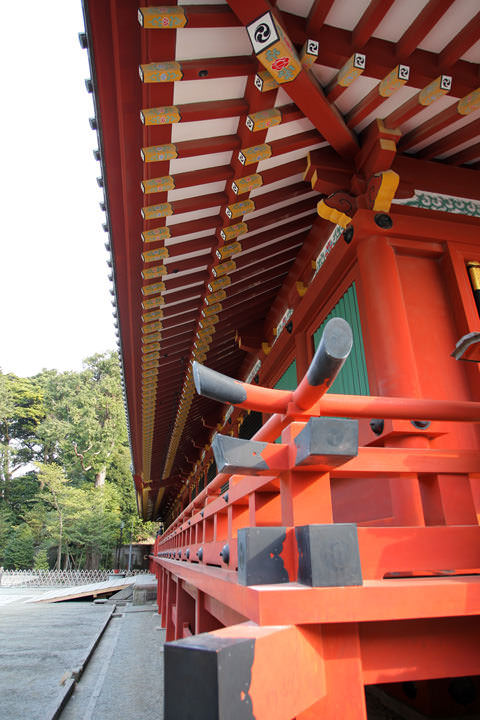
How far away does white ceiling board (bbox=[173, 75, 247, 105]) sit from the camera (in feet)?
7.57

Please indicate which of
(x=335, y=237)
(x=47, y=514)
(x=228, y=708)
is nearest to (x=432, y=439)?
(x=335, y=237)

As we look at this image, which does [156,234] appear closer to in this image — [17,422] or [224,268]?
[224,268]

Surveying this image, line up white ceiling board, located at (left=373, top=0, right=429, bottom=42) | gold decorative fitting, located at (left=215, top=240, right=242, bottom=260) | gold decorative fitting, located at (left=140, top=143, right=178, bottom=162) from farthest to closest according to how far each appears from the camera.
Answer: gold decorative fitting, located at (left=215, top=240, right=242, bottom=260) < gold decorative fitting, located at (left=140, top=143, right=178, bottom=162) < white ceiling board, located at (left=373, top=0, right=429, bottom=42)

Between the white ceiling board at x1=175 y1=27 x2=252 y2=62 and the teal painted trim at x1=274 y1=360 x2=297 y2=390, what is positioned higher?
the white ceiling board at x1=175 y1=27 x2=252 y2=62

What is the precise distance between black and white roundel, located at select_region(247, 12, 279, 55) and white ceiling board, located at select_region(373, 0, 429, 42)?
708 mm

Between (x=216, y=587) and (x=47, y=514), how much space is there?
3169 cm

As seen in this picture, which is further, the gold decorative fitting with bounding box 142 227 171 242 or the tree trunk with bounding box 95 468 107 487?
the tree trunk with bounding box 95 468 107 487

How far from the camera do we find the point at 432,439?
94.0 inches

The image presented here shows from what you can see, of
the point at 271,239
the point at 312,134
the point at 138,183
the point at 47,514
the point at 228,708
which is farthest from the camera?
the point at 47,514

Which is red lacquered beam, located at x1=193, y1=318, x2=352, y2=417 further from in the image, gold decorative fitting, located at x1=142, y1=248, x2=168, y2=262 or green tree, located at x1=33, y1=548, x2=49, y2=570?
green tree, located at x1=33, y1=548, x2=49, y2=570

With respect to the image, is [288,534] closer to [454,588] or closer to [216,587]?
[454,588]

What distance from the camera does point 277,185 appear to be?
3.31 meters

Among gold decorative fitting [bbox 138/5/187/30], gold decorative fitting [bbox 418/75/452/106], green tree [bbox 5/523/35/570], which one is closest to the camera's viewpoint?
gold decorative fitting [bbox 138/5/187/30]

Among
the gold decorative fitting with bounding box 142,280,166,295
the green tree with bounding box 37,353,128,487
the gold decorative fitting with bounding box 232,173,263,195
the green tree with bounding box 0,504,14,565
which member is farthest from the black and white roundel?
the green tree with bounding box 37,353,128,487
